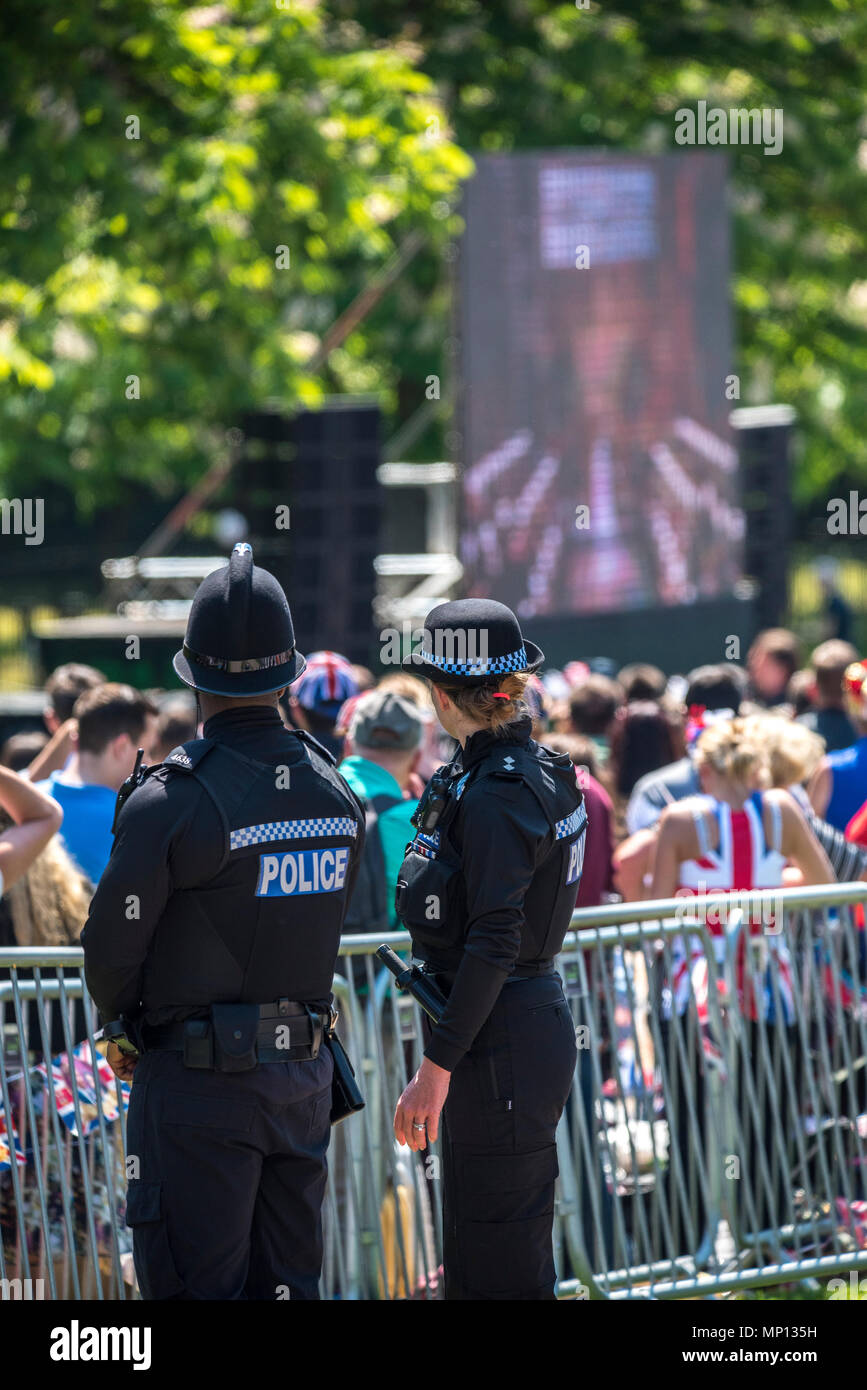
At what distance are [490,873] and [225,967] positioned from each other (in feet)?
1.96

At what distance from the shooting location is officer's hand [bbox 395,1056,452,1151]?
3.71 meters

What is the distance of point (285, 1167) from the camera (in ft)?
11.9

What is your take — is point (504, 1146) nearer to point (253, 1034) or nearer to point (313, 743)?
point (253, 1034)

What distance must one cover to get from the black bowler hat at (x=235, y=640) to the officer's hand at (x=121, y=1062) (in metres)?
0.79

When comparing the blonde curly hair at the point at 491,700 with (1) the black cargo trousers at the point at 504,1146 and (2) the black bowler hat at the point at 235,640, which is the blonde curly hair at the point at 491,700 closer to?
(2) the black bowler hat at the point at 235,640

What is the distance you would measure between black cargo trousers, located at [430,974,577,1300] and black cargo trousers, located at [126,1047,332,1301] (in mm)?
391

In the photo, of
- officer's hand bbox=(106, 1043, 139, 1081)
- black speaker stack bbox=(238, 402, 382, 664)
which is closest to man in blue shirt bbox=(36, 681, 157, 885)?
officer's hand bbox=(106, 1043, 139, 1081)

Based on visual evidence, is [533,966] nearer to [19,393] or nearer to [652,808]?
[652,808]

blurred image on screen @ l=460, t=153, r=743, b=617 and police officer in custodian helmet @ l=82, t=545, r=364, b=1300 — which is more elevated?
blurred image on screen @ l=460, t=153, r=743, b=617

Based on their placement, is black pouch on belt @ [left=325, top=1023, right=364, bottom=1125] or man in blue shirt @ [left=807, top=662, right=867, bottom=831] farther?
man in blue shirt @ [left=807, top=662, right=867, bottom=831]

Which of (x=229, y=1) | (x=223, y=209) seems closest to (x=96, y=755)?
(x=223, y=209)

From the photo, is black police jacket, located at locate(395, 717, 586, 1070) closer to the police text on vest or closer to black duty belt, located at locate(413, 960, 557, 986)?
black duty belt, located at locate(413, 960, 557, 986)

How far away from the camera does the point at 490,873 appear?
3672 millimetres
